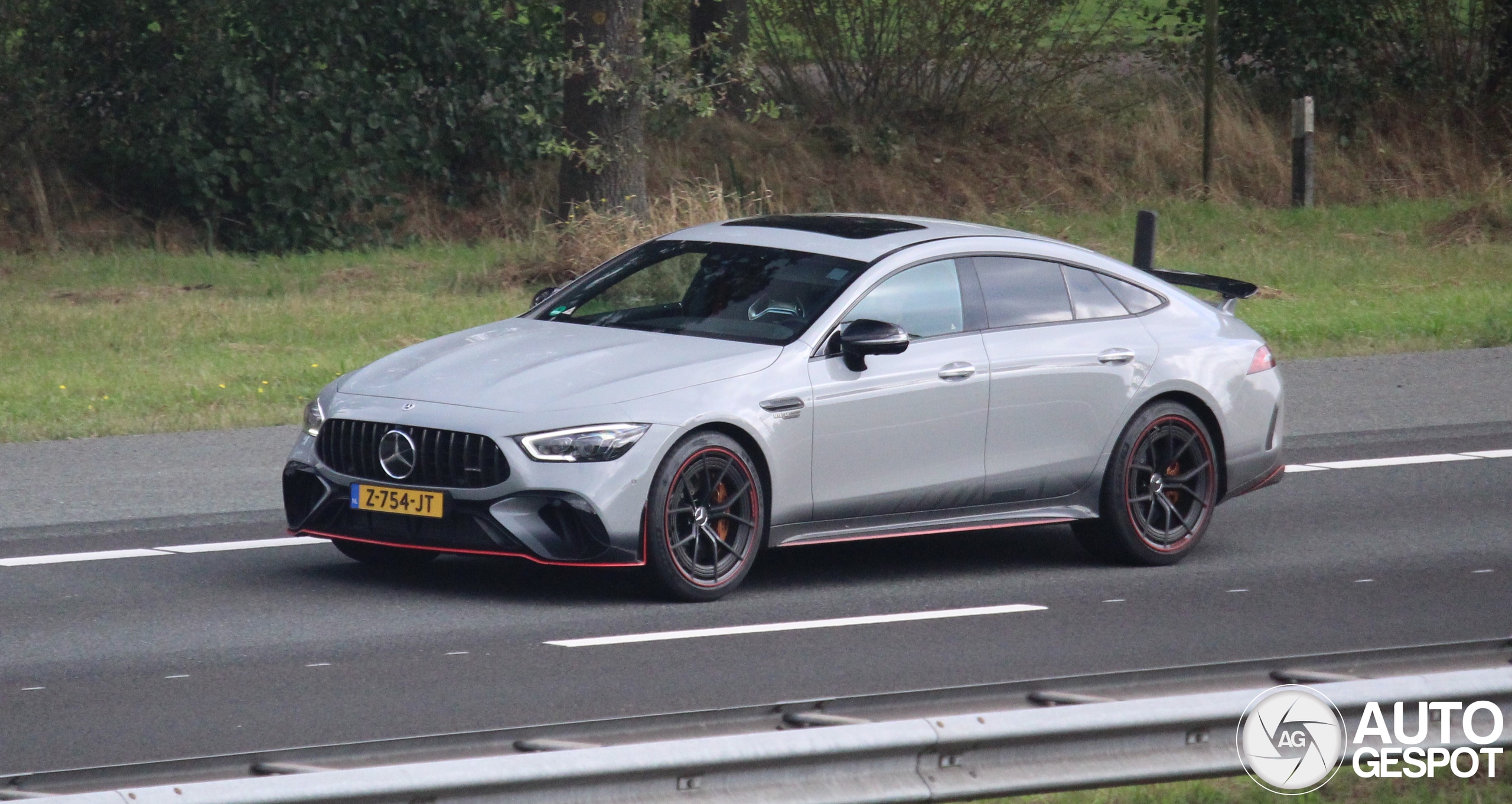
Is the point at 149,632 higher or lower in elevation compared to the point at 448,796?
lower

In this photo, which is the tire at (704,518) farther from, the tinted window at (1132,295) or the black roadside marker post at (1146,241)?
the black roadside marker post at (1146,241)

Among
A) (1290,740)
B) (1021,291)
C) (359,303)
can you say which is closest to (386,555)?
(1021,291)

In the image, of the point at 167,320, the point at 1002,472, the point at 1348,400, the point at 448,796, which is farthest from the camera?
the point at 167,320

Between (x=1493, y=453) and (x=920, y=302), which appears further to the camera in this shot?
(x=1493, y=453)

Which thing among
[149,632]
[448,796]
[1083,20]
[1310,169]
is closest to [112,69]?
[1083,20]

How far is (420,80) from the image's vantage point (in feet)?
77.8

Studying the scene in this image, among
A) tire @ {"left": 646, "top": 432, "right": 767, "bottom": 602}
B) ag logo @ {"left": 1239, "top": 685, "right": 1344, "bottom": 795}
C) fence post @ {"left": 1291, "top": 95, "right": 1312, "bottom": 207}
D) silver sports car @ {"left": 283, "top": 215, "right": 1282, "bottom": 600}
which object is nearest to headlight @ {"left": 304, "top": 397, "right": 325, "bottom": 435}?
silver sports car @ {"left": 283, "top": 215, "right": 1282, "bottom": 600}

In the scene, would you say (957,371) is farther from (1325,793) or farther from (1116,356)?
(1325,793)

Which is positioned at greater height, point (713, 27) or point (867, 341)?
point (713, 27)

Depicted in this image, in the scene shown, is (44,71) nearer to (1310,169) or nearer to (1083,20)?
(1083,20)

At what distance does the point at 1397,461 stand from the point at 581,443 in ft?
19.8

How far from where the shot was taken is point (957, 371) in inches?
344

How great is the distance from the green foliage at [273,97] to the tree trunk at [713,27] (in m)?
1.70

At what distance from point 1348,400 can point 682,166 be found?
12.4 meters
